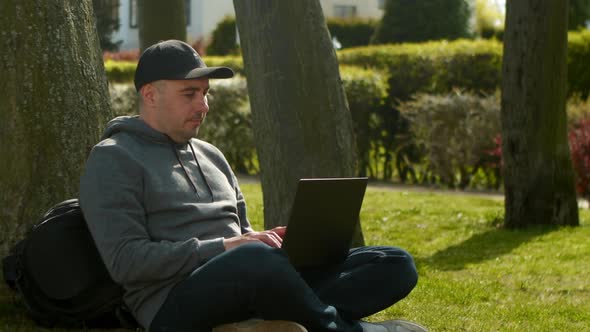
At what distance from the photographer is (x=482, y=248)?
32.2 feet

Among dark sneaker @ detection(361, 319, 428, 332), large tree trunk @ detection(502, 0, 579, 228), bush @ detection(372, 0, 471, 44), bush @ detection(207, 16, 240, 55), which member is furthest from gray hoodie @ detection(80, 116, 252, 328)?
bush @ detection(207, 16, 240, 55)

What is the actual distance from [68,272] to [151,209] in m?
0.48

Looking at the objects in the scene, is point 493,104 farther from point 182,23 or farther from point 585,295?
point 585,295

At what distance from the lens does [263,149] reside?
25.8 feet

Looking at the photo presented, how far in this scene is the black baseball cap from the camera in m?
4.57

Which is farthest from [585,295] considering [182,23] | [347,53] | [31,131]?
[347,53]

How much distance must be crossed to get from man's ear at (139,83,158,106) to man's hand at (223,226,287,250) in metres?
0.65

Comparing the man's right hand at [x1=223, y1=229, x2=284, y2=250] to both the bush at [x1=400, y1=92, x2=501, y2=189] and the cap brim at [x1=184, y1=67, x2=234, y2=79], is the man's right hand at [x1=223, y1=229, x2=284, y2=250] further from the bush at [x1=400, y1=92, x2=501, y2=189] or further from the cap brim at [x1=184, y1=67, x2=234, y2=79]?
the bush at [x1=400, y1=92, x2=501, y2=189]

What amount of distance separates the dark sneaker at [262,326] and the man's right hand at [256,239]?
1.00ft

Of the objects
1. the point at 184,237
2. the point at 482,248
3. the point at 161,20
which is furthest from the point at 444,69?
the point at 184,237

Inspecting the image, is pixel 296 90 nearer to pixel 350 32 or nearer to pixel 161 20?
pixel 161 20

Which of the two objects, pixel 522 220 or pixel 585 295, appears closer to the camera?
pixel 585 295

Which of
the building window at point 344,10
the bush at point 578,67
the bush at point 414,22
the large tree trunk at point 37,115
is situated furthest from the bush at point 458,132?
the building window at point 344,10

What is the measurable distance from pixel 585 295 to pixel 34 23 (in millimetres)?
4167
